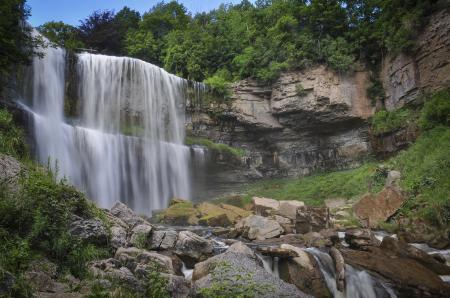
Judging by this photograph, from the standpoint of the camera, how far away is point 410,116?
78.6 ft

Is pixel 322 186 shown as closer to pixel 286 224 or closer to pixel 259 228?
pixel 286 224

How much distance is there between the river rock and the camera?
6.46 m

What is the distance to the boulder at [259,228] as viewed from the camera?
13320mm

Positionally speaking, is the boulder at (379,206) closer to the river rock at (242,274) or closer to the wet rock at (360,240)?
the wet rock at (360,240)

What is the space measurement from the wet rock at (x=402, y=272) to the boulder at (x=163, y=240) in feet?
15.0

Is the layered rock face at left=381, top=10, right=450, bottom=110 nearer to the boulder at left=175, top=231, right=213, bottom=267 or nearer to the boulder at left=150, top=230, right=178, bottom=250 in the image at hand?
the boulder at left=175, top=231, right=213, bottom=267

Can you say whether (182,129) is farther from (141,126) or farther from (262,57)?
(262,57)

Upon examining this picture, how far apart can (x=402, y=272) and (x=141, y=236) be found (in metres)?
6.50

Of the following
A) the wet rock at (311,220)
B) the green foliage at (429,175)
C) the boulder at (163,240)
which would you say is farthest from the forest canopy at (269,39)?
the boulder at (163,240)

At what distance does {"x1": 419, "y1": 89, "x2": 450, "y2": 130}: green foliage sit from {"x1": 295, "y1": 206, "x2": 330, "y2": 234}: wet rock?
10.3 m

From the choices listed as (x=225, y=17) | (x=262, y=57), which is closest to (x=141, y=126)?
(x=262, y=57)

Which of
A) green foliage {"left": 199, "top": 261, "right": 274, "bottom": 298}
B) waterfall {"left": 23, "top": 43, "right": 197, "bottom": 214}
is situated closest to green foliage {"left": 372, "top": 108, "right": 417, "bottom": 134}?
waterfall {"left": 23, "top": 43, "right": 197, "bottom": 214}

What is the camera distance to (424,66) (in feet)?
75.4

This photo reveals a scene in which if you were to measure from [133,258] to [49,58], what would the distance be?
17.9 meters
